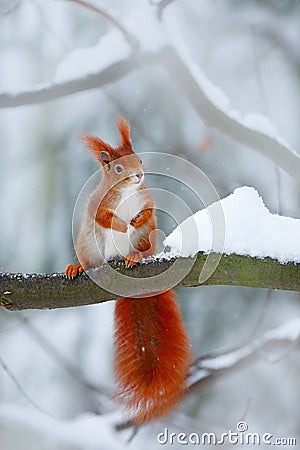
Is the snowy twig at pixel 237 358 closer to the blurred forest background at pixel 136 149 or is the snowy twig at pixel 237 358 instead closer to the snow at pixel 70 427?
the snow at pixel 70 427

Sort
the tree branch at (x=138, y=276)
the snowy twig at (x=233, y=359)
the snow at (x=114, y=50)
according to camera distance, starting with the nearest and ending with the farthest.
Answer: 1. the tree branch at (x=138, y=276)
2. the snow at (x=114, y=50)
3. the snowy twig at (x=233, y=359)

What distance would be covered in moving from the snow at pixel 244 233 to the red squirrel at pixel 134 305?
0.23m

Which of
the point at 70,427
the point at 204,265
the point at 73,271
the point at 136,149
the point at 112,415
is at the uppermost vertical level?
the point at 204,265

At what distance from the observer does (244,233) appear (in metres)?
1.28

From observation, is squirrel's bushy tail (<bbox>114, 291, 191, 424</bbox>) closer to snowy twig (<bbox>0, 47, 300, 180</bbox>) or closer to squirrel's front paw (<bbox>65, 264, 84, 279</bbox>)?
squirrel's front paw (<bbox>65, 264, 84, 279</bbox>)

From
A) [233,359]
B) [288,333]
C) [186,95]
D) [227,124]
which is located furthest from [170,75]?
[288,333]

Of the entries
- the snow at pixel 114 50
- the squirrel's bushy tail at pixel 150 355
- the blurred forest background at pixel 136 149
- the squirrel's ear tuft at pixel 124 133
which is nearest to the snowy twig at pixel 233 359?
the squirrel's bushy tail at pixel 150 355

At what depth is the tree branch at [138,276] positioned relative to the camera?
1.23 metres

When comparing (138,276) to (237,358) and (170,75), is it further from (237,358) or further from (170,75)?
(237,358)

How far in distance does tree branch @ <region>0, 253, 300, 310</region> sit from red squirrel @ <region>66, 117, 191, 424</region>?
110 millimetres

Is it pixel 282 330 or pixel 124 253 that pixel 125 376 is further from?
pixel 282 330

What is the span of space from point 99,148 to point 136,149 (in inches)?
46.9

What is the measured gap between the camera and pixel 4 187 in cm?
324

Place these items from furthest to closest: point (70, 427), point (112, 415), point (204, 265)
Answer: point (70, 427) → point (112, 415) → point (204, 265)
